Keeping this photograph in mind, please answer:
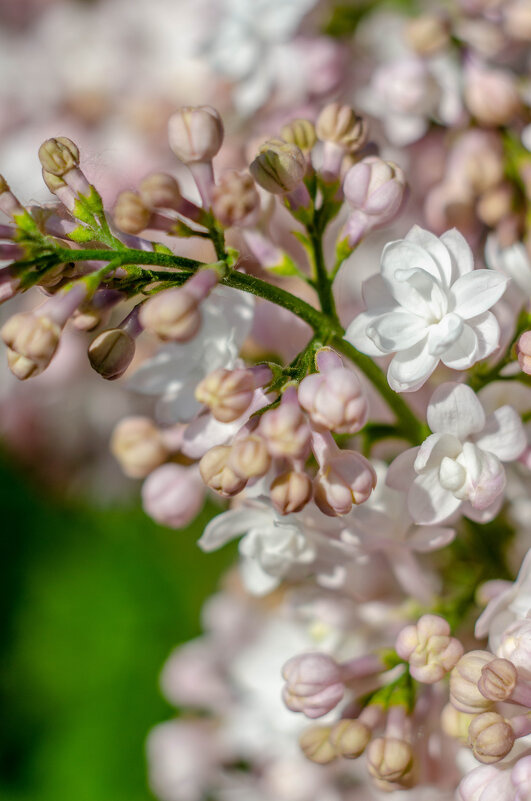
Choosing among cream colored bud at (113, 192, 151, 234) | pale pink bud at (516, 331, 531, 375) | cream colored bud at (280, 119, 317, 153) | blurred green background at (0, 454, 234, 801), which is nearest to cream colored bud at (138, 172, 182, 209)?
cream colored bud at (113, 192, 151, 234)

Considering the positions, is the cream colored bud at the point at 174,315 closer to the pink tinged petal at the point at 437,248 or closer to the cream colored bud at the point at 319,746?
the pink tinged petal at the point at 437,248

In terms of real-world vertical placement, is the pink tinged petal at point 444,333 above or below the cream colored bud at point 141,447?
above

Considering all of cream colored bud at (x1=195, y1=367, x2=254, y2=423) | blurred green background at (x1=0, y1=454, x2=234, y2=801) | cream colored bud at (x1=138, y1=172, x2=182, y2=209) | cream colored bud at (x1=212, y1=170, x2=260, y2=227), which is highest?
cream colored bud at (x1=138, y1=172, x2=182, y2=209)

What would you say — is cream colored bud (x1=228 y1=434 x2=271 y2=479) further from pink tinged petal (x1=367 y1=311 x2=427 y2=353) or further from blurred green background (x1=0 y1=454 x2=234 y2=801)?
blurred green background (x1=0 y1=454 x2=234 y2=801)

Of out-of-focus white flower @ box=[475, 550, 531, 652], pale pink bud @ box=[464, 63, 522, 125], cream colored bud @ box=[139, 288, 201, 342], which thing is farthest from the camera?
pale pink bud @ box=[464, 63, 522, 125]

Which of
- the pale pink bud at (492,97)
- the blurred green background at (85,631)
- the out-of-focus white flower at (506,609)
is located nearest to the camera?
the out-of-focus white flower at (506,609)

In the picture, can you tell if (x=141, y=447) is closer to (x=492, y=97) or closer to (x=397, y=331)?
(x=397, y=331)

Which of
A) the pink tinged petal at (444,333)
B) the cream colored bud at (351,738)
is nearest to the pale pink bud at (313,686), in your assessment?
the cream colored bud at (351,738)

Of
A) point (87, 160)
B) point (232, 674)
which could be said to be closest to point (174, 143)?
point (87, 160)
